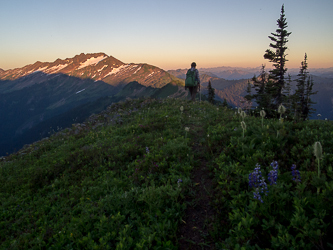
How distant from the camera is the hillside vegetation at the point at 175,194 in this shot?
301 cm

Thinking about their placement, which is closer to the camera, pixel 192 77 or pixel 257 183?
pixel 257 183

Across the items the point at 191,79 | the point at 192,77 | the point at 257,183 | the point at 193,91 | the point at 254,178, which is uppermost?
the point at 192,77

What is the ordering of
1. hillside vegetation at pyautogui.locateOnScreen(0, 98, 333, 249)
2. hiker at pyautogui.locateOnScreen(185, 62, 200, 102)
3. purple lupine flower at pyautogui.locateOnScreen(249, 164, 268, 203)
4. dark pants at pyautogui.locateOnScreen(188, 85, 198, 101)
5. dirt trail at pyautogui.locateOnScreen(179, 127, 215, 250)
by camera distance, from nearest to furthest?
hillside vegetation at pyautogui.locateOnScreen(0, 98, 333, 249)
purple lupine flower at pyautogui.locateOnScreen(249, 164, 268, 203)
dirt trail at pyautogui.locateOnScreen(179, 127, 215, 250)
hiker at pyautogui.locateOnScreen(185, 62, 200, 102)
dark pants at pyautogui.locateOnScreen(188, 85, 198, 101)

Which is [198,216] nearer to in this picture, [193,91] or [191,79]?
[191,79]

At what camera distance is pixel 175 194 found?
4414 mm

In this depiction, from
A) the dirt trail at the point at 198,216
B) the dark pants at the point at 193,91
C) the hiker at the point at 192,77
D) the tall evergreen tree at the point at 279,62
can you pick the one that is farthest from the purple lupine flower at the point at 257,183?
the tall evergreen tree at the point at 279,62

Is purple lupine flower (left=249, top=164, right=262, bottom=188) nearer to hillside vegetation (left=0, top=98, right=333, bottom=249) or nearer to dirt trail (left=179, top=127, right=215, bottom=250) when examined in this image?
hillside vegetation (left=0, top=98, right=333, bottom=249)

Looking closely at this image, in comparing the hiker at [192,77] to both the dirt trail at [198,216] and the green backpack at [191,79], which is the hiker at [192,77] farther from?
the dirt trail at [198,216]

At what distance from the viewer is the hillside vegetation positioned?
301 cm

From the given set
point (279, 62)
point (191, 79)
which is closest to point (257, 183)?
point (191, 79)

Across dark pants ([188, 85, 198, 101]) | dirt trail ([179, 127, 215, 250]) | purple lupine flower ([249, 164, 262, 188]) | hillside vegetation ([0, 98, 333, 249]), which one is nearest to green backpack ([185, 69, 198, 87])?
dark pants ([188, 85, 198, 101])

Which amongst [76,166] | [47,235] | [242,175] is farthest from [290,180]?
[76,166]

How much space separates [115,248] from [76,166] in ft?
17.4

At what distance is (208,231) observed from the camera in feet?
11.9
